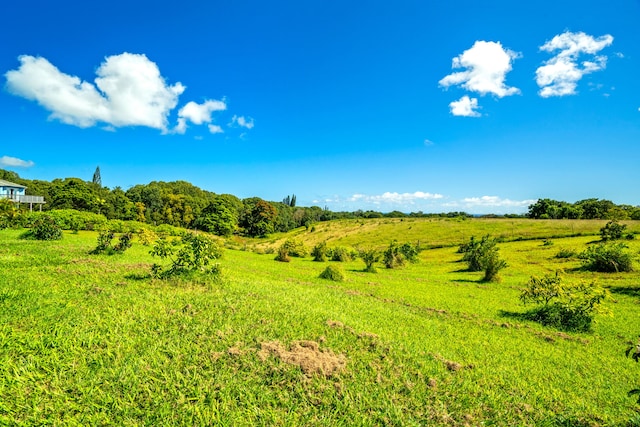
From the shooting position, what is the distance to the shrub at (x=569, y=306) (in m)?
12.1

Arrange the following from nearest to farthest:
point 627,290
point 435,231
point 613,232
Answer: point 627,290, point 613,232, point 435,231

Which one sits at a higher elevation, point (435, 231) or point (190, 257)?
point (190, 257)

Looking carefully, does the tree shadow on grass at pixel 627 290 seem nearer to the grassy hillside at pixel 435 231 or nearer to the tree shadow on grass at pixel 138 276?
the tree shadow on grass at pixel 138 276

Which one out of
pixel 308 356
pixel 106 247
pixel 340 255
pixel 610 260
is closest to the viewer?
pixel 308 356

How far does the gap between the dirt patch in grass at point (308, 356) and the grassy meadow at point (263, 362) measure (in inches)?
1.1

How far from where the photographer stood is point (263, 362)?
553 cm

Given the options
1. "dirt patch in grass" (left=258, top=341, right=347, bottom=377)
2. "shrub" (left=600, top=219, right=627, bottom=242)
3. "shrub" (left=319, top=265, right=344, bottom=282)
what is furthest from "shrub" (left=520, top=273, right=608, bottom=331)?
"shrub" (left=600, top=219, right=627, bottom=242)

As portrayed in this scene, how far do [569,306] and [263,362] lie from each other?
13.3m

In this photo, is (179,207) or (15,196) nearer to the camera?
(15,196)

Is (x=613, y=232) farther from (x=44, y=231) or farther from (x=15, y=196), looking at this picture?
(x=15, y=196)

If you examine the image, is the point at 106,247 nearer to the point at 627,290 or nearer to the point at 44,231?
the point at 44,231

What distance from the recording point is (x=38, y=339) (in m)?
5.29

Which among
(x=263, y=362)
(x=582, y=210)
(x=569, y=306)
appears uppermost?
(x=582, y=210)

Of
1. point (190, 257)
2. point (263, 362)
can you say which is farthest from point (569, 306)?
point (190, 257)
